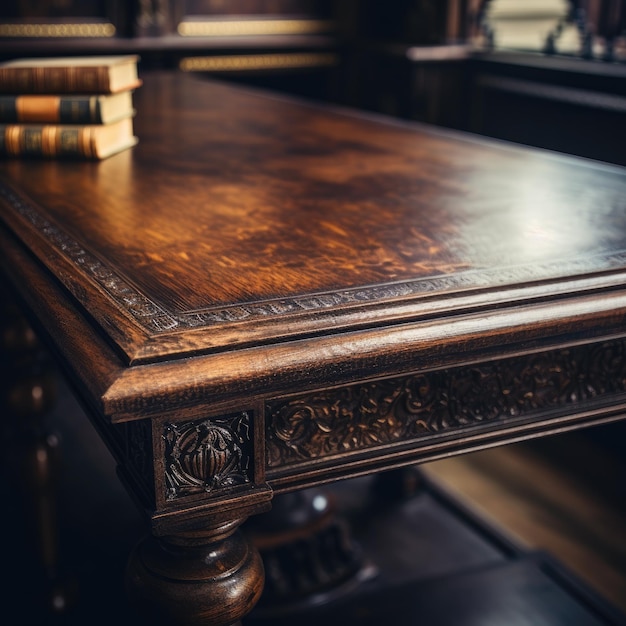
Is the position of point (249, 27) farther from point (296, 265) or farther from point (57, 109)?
point (296, 265)

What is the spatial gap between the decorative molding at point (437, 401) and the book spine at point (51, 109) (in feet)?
2.58

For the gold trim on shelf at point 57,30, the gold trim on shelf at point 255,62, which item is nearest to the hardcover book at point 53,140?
the gold trim on shelf at point 57,30

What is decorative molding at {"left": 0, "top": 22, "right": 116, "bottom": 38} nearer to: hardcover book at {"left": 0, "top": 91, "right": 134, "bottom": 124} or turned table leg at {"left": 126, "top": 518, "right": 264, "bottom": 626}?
hardcover book at {"left": 0, "top": 91, "right": 134, "bottom": 124}

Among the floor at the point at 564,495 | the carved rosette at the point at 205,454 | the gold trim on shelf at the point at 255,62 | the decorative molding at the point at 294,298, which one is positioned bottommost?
the floor at the point at 564,495

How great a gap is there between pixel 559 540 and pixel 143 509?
1487mm

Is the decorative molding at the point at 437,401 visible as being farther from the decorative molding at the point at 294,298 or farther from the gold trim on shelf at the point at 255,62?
the gold trim on shelf at the point at 255,62

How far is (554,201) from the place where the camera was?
115 centimetres

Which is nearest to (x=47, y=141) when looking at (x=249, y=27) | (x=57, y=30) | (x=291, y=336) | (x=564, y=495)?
(x=291, y=336)

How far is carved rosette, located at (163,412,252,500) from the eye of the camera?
0.68 m

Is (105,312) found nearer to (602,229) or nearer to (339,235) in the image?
(339,235)

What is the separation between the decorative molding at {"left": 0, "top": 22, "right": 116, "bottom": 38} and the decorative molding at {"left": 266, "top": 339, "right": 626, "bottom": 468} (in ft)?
9.64

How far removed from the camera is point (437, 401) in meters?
0.80

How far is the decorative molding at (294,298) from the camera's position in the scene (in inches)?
28.6

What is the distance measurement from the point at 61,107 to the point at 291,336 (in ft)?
2.67
